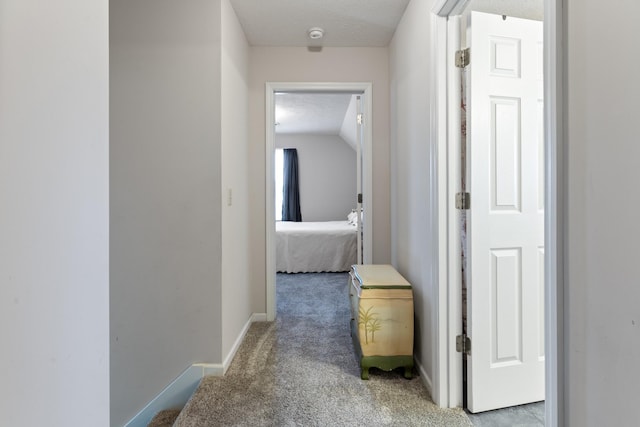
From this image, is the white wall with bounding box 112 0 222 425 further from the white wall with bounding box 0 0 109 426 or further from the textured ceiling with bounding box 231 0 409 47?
the white wall with bounding box 0 0 109 426

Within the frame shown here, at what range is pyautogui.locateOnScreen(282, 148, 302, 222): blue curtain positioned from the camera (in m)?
6.71

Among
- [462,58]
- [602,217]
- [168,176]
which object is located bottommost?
[602,217]

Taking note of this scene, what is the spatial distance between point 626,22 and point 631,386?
76 centimetres

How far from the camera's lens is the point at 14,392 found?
0.57m

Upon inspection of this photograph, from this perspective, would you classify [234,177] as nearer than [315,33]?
Yes

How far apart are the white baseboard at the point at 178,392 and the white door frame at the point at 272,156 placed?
855 mm

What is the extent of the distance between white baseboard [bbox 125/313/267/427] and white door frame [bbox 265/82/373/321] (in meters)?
0.85

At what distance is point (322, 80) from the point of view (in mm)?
2658

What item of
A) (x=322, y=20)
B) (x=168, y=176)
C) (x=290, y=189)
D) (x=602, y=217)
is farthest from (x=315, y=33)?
(x=290, y=189)

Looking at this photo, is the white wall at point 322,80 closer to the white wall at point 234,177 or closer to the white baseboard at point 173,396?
the white wall at point 234,177

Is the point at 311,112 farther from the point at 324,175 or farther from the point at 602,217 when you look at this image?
the point at 602,217

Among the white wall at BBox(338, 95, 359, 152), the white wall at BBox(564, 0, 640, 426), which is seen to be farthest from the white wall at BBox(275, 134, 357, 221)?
the white wall at BBox(564, 0, 640, 426)

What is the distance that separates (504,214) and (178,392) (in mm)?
2024

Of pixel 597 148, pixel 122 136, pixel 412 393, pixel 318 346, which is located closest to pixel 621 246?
pixel 597 148
